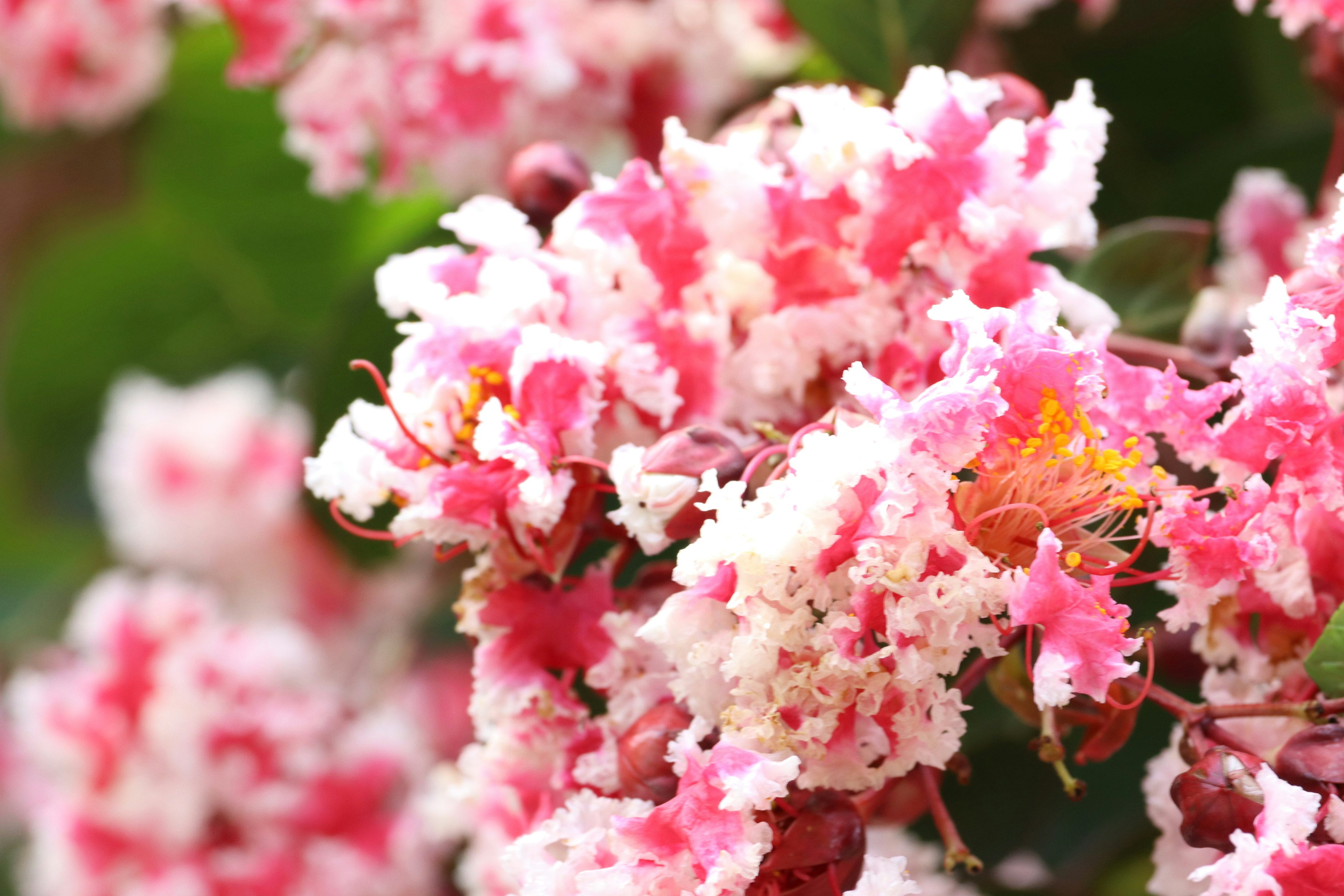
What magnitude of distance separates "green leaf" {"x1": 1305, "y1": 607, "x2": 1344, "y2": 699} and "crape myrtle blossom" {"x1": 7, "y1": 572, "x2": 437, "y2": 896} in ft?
2.15

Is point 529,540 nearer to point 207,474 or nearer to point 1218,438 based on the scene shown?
point 1218,438

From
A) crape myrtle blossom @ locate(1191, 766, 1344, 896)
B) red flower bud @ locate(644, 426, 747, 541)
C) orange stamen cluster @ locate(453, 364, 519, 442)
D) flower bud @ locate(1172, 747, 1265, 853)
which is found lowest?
crape myrtle blossom @ locate(1191, 766, 1344, 896)

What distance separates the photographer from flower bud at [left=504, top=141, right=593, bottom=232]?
2.02 feet

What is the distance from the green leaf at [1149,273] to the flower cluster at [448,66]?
1.13ft

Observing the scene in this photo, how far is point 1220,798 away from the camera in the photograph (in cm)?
42

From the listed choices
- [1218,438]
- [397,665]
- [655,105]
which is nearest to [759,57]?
[655,105]

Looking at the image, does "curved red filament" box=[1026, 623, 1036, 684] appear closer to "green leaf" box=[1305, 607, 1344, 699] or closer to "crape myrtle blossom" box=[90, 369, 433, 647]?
"green leaf" box=[1305, 607, 1344, 699]

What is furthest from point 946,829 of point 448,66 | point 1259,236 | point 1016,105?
point 448,66

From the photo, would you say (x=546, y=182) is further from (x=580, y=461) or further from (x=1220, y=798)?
(x=1220, y=798)

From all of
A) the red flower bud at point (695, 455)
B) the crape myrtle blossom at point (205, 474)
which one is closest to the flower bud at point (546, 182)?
the red flower bud at point (695, 455)

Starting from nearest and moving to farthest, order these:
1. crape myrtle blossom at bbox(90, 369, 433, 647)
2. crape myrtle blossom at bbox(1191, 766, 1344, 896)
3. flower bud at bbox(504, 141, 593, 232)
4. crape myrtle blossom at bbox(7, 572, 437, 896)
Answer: crape myrtle blossom at bbox(1191, 766, 1344, 896) → flower bud at bbox(504, 141, 593, 232) → crape myrtle blossom at bbox(7, 572, 437, 896) → crape myrtle blossom at bbox(90, 369, 433, 647)

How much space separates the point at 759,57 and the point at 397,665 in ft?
1.89

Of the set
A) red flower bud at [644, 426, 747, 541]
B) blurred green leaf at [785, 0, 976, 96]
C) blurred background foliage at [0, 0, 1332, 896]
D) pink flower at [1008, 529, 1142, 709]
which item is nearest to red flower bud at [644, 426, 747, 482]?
red flower bud at [644, 426, 747, 541]

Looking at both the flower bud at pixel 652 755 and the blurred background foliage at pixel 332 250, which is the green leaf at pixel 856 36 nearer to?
the blurred background foliage at pixel 332 250
